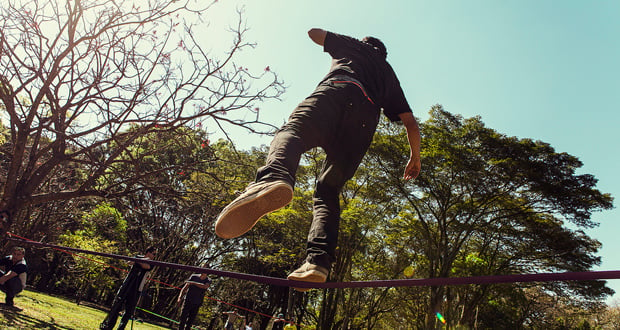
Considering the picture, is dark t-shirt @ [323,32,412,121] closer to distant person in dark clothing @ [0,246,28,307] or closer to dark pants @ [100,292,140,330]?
dark pants @ [100,292,140,330]

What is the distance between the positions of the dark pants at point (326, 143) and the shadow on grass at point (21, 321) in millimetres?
6210

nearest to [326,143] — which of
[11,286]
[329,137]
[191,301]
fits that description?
[329,137]

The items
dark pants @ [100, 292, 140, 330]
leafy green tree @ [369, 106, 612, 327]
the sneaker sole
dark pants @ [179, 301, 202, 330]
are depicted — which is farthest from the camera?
leafy green tree @ [369, 106, 612, 327]

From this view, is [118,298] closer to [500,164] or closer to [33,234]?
[33,234]

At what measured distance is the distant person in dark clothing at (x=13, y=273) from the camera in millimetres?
6727

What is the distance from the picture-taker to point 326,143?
212 cm

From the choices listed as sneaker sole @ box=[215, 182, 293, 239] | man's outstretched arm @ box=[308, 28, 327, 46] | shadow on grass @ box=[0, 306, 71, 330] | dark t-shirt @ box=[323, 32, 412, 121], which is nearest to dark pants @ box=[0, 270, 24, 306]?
shadow on grass @ box=[0, 306, 71, 330]

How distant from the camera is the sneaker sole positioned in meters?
1.58

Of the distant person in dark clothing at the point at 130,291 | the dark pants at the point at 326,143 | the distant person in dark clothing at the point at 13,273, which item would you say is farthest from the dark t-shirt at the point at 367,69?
the distant person in dark clothing at the point at 13,273

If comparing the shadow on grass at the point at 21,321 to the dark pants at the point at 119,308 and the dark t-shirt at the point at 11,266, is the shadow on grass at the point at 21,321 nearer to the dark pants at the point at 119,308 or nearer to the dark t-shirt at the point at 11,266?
the dark t-shirt at the point at 11,266

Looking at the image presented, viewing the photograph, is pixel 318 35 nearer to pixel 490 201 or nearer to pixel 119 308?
pixel 119 308

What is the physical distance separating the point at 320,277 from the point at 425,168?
1537 cm

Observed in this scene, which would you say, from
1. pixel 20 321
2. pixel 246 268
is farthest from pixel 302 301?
pixel 20 321

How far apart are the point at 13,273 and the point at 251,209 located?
7832 mm
